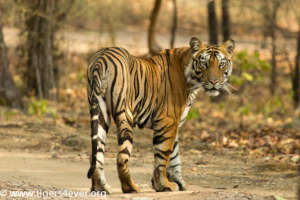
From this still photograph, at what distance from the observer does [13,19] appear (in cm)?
1320

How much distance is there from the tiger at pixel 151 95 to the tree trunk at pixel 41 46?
6933 mm

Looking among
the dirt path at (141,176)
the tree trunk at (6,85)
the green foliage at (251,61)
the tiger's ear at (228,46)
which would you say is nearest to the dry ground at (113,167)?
the dirt path at (141,176)

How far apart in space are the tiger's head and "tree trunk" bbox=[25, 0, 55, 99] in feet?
23.5

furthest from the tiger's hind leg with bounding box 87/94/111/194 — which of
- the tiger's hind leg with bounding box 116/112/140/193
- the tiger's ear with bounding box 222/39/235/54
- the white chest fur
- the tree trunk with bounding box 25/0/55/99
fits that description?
the tree trunk with bounding box 25/0/55/99

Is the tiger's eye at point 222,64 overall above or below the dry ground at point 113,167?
above

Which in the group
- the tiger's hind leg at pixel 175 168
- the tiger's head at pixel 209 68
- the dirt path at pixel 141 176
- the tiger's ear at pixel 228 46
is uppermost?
the tiger's ear at pixel 228 46

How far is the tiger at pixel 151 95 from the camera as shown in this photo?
596cm

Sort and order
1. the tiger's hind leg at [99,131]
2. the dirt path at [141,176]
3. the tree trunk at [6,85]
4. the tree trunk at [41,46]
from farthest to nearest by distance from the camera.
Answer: the tree trunk at [41,46] < the tree trunk at [6,85] < the dirt path at [141,176] < the tiger's hind leg at [99,131]

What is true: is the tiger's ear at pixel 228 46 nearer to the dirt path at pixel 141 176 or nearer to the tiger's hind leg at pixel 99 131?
the dirt path at pixel 141 176

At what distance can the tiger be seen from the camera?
5961mm

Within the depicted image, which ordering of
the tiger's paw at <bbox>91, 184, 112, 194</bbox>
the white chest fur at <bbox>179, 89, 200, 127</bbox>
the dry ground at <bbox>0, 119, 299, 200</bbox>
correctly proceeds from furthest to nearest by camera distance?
the white chest fur at <bbox>179, 89, 200, 127</bbox>
the dry ground at <bbox>0, 119, 299, 200</bbox>
the tiger's paw at <bbox>91, 184, 112, 194</bbox>

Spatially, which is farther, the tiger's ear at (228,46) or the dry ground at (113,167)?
the tiger's ear at (228,46)

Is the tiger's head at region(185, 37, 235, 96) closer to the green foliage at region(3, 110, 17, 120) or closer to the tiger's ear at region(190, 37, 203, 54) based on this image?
the tiger's ear at region(190, 37, 203, 54)

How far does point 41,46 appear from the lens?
1384 cm
